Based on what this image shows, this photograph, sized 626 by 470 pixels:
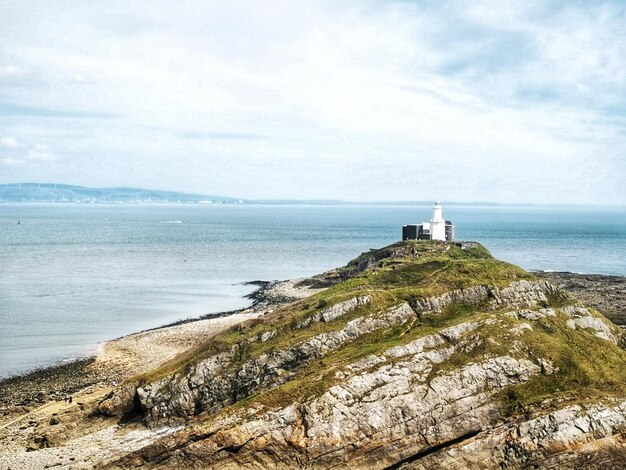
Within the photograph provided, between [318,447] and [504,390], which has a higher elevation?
[504,390]

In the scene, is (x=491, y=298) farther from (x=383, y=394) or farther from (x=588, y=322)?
(x=383, y=394)

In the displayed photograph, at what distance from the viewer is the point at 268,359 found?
35.7 m

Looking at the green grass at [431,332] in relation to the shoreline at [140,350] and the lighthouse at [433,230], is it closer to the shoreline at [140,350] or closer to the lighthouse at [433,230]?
the shoreline at [140,350]

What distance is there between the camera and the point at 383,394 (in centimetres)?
3022

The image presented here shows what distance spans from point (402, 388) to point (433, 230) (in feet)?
206

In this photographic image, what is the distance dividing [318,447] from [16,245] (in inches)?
6230

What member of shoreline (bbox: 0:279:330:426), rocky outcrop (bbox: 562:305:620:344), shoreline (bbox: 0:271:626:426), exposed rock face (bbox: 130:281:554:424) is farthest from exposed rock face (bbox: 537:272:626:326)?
shoreline (bbox: 0:279:330:426)

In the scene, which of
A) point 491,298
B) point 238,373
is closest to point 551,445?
point 491,298

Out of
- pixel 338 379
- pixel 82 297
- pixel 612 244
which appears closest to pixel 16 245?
pixel 82 297

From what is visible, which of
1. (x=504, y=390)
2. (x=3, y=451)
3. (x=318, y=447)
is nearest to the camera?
(x=318, y=447)

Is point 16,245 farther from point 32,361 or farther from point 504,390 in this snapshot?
point 504,390

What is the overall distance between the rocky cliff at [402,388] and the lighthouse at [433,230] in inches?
1992

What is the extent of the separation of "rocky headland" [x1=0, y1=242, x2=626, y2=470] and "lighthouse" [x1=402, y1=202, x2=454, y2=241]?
4813cm

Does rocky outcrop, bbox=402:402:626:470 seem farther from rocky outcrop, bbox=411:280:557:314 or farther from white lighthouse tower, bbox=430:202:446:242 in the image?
white lighthouse tower, bbox=430:202:446:242
